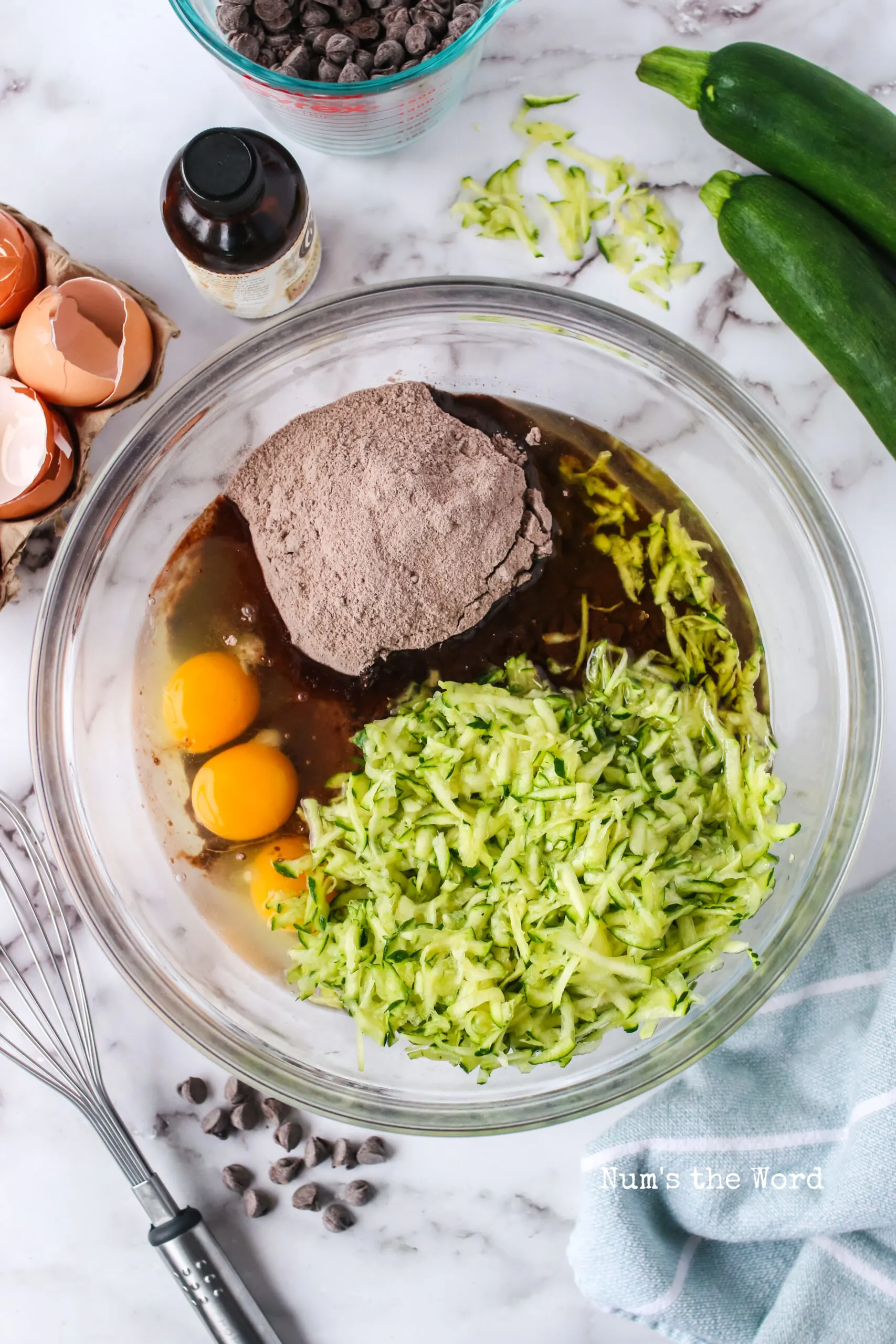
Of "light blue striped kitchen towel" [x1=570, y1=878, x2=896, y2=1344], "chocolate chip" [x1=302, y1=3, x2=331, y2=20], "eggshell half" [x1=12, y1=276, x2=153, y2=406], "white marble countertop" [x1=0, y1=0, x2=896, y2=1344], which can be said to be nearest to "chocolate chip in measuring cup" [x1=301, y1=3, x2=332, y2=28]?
"chocolate chip" [x1=302, y1=3, x2=331, y2=20]

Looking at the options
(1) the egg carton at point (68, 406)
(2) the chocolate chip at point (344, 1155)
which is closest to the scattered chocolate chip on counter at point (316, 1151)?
(2) the chocolate chip at point (344, 1155)

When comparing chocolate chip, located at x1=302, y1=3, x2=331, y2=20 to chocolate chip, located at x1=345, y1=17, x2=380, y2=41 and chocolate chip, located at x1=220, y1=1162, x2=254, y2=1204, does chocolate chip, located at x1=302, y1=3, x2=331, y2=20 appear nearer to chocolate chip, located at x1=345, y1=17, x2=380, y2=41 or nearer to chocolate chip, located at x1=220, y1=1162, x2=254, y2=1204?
chocolate chip, located at x1=345, y1=17, x2=380, y2=41

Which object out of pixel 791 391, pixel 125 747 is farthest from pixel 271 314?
pixel 791 391

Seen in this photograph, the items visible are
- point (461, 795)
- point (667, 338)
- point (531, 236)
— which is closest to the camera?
point (461, 795)

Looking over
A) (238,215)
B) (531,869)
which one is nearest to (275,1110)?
(531,869)

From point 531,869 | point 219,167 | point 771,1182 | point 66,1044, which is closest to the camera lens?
point 219,167

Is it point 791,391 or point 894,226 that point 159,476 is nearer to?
point 791,391

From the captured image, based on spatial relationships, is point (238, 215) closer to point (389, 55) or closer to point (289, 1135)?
point (389, 55)
